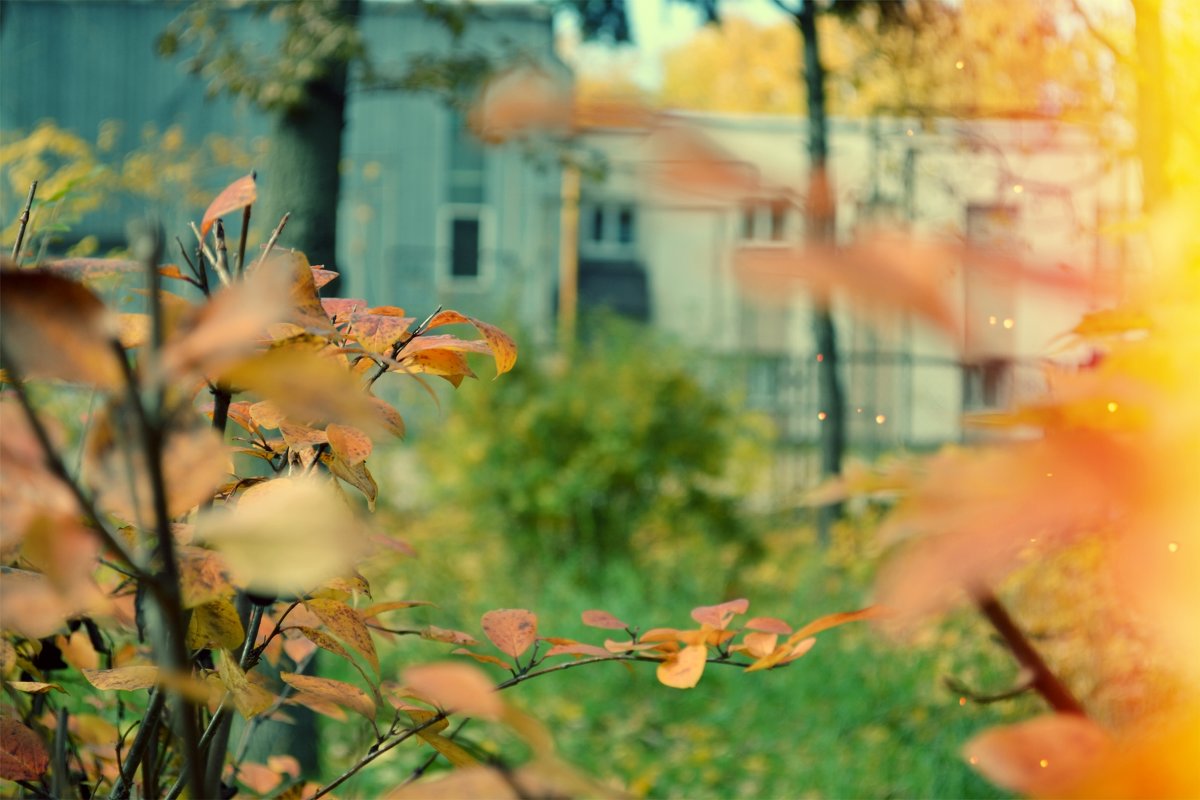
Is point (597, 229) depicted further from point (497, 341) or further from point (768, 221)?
point (768, 221)

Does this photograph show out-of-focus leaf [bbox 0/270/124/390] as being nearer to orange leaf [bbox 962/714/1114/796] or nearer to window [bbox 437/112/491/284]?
orange leaf [bbox 962/714/1114/796]

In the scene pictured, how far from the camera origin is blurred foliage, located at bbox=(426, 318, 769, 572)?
570 cm

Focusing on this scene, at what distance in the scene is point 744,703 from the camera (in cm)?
390

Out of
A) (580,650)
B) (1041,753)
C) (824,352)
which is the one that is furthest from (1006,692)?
(824,352)

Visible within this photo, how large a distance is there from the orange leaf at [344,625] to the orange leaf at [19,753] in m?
0.23

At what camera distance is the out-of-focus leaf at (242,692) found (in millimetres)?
743

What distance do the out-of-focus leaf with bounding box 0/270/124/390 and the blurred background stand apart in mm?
158

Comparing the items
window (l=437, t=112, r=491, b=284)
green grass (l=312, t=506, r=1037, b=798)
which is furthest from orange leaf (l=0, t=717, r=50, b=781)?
A: window (l=437, t=112, r=491, b=284)

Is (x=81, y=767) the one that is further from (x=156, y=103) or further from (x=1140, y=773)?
(x=156, y=103)

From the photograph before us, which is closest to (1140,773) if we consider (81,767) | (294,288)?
(294,288)

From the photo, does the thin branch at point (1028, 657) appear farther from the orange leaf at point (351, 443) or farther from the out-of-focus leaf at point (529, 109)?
the orange leaf at point (351, 443)

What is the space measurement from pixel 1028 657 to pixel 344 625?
535mm

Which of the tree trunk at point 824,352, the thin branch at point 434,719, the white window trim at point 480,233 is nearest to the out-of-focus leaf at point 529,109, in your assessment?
the thin branch at point 434,719

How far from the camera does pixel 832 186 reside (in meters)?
0.39
